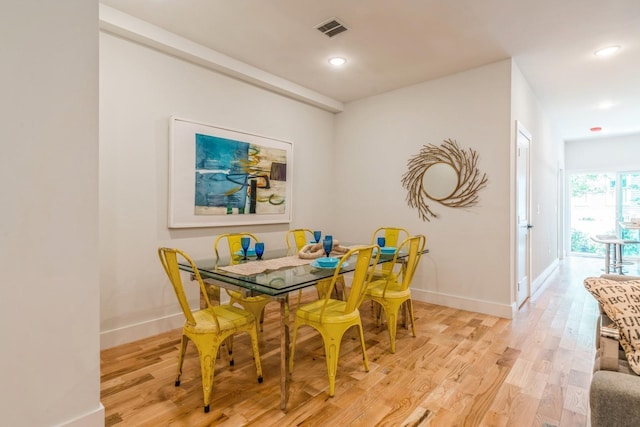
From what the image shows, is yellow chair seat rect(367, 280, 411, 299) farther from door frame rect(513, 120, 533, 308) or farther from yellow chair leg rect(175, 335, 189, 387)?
door frame rect(513, 120, 533, 308)

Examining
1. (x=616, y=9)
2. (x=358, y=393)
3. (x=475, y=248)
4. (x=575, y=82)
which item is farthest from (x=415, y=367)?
(x=575, y=82)

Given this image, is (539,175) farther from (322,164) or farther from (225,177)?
(225,177)

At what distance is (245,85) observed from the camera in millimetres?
3664

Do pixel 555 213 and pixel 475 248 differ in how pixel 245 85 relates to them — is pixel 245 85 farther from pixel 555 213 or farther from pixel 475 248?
pixel 555 213

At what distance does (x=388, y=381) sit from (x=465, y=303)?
74.7 inches

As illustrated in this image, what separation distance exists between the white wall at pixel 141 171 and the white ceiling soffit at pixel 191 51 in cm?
8

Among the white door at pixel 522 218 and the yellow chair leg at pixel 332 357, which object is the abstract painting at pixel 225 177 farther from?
the white door at pixel 522 218

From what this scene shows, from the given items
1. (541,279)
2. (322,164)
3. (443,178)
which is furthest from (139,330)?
(541,279)

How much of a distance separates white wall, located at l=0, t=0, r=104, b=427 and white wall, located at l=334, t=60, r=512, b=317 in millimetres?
3333

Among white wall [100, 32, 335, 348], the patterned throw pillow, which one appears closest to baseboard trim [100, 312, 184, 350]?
white wall [100, 32, 335, 348]

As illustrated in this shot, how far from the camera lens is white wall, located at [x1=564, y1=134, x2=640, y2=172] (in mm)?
6695

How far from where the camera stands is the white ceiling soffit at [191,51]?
256cm

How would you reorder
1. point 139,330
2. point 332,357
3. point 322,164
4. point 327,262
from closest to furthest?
point 332,357 → point 327,262 → point 139,330 → point 322,164

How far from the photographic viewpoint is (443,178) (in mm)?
3801
